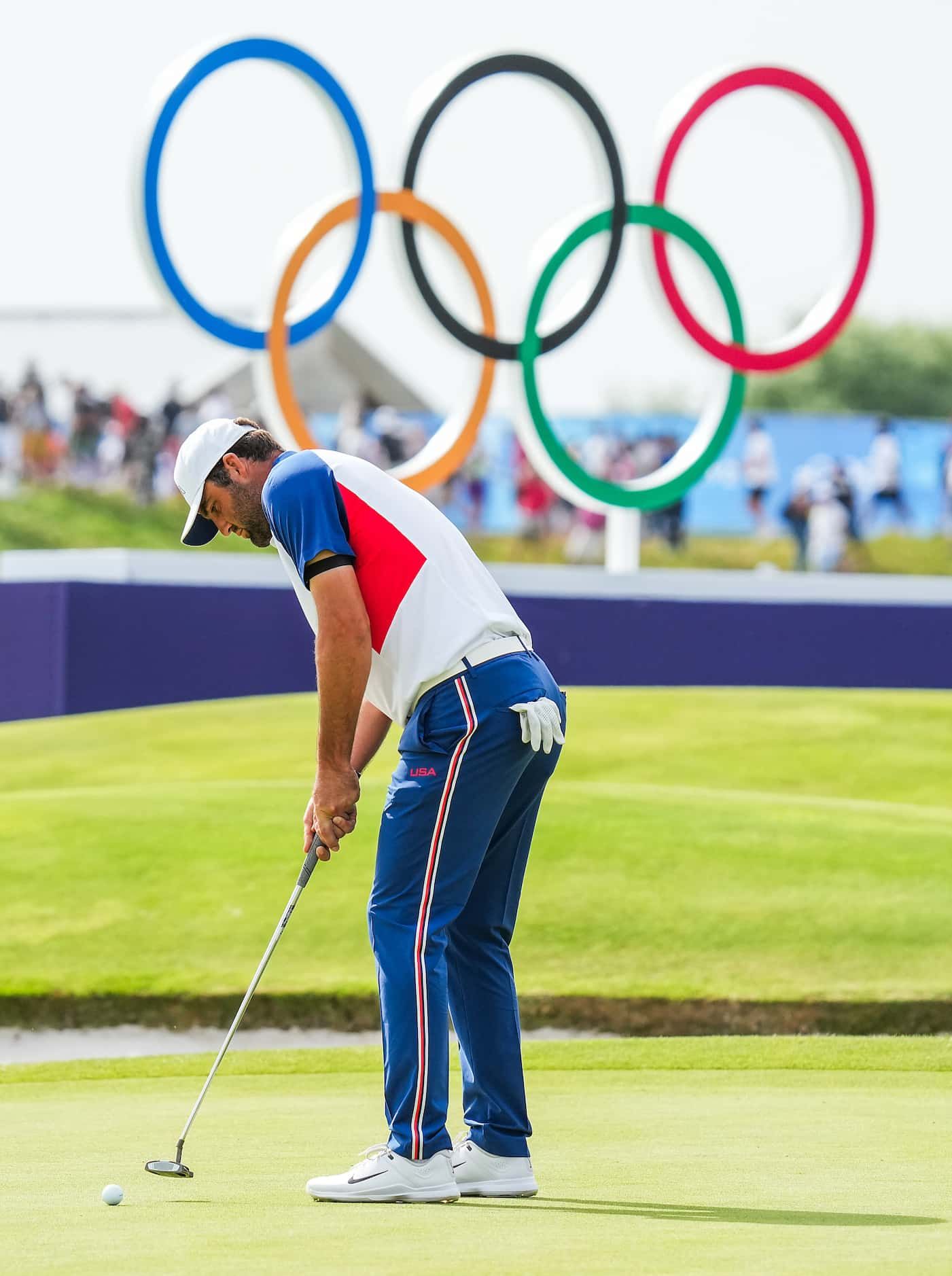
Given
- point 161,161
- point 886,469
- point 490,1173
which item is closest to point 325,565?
point 490,1173

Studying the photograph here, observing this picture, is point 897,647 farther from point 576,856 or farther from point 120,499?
point 120,499

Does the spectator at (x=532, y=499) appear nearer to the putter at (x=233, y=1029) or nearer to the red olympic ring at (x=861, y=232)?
the red olympic ring at (x=861, y=232)

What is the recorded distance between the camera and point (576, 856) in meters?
11.9

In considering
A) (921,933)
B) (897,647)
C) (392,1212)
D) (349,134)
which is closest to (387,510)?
(392,1212)

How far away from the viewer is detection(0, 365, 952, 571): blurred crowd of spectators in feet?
105

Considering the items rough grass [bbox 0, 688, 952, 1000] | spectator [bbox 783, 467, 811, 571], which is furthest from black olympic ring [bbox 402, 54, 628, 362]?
spectator [bbox 783, 467, 811, 571]

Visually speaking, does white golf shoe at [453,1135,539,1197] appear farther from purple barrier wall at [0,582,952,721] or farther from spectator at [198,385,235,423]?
spectator at [198,385,235,423]

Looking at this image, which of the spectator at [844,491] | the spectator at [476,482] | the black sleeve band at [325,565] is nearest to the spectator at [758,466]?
the spectator at [844,491]

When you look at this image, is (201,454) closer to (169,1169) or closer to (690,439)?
(169,1169)

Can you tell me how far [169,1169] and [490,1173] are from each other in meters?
0.76

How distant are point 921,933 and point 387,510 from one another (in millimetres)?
7008

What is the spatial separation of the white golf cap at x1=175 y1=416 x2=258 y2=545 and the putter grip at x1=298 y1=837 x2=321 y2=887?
77 centimetres

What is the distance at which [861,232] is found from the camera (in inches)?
835

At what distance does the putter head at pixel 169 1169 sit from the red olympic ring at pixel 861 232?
53.8 ft
